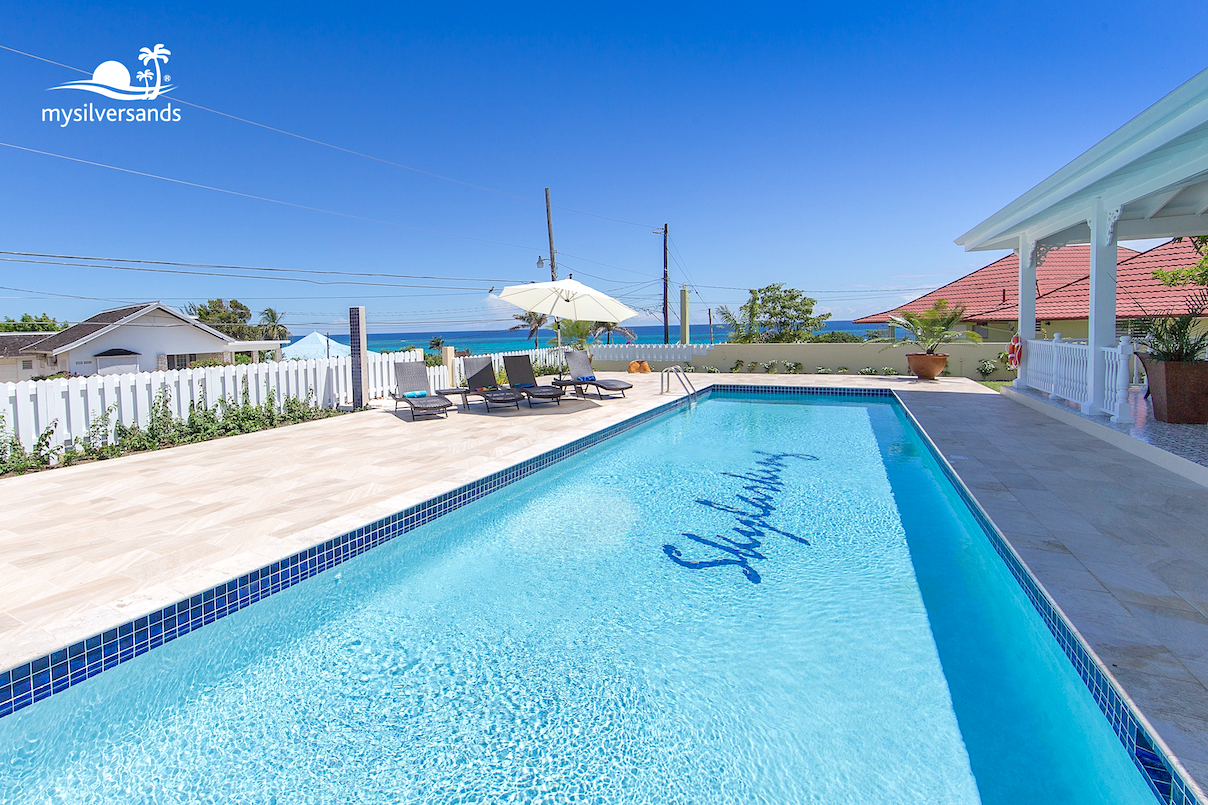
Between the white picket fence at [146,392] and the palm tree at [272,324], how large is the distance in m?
55.6

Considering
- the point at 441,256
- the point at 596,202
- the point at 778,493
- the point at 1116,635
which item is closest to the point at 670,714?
the point at 1116,635

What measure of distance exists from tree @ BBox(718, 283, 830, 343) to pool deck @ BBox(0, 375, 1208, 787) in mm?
15125

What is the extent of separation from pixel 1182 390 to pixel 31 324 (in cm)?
5585

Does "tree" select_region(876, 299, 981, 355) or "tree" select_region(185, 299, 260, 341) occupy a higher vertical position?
"tree" select_region(185, 299, 260, 341)

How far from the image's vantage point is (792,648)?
3078 mm

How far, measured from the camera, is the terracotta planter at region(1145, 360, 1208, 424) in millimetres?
6035

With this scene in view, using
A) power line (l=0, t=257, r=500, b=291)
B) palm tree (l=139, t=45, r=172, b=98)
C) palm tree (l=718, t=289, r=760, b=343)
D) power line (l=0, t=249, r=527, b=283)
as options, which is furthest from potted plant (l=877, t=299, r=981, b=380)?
power line (l=0, t=257, r=500, b=291)

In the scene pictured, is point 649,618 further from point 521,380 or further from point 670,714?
point 521,380

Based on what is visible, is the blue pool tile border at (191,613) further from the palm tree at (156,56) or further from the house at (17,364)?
the house at (17,364)

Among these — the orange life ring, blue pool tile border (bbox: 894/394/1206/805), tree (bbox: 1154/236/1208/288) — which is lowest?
blue pool tile border (bbox: 894/394/1206/805)

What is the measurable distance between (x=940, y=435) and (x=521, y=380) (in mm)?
6829

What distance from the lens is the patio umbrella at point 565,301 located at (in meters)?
9.80

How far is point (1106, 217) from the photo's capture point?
22.3 feet

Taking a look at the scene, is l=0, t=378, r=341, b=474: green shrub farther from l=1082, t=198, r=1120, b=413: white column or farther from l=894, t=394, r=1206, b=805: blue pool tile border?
l=1082, t=198, r=1120, b=413: white column
